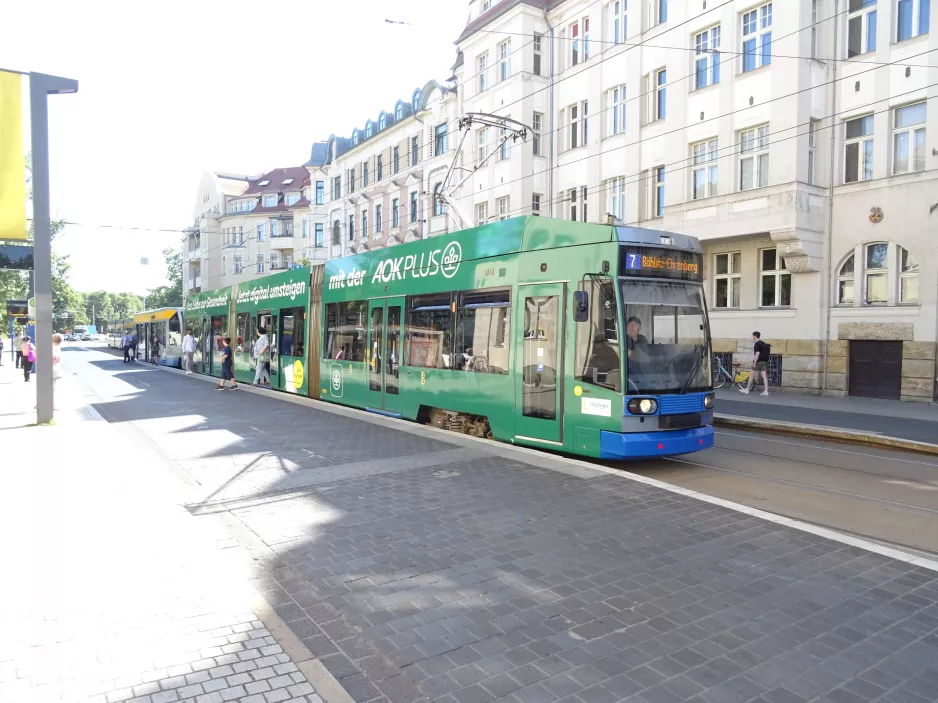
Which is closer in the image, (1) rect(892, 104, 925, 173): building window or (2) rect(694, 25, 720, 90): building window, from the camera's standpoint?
(1) rect(892, 104, 925, 173): building window

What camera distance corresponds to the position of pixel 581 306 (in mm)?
7855

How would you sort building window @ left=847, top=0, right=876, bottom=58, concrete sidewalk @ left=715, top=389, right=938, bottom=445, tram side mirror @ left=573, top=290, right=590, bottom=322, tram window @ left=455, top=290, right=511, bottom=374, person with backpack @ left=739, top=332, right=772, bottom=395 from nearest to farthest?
tram side mirror @ left=573, top=290, right=590, bottom=322 < tram window @ left=455, top=290, right=511, bottom=374 < concrete sidewalk @ left=715, top=389, right=938, bottom=445 < building window @ left=847, top=0, right=876, bottom=58 < person with backpack @ left=739, top=332, right=772, bottom=395

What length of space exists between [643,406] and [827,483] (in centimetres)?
253

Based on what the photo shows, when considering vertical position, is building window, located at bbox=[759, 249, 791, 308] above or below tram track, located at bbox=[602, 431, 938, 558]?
above

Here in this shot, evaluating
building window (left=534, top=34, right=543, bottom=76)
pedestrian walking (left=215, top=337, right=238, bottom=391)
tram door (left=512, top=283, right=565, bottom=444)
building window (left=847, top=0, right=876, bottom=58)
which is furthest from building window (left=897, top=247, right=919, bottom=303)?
pedestrian walking (left=215, top=337, right=238, bottom=391)

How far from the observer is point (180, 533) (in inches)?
218

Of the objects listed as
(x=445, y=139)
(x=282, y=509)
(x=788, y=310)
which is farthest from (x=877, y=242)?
(x=445, y=139)

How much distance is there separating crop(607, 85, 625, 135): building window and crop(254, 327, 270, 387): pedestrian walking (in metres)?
14.1

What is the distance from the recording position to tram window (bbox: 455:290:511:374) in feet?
31.4


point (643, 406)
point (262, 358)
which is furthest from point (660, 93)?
point (643, 406)

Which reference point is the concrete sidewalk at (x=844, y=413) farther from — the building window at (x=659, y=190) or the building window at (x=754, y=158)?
the building window at (x=659, y=190)

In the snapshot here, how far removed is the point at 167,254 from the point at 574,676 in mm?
104136

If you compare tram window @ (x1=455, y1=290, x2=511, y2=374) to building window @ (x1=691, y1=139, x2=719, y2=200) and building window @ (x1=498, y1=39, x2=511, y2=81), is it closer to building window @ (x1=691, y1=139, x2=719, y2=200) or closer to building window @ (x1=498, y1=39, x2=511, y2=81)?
building window @ (x1=691, y1=139, x2=719, y2=200)

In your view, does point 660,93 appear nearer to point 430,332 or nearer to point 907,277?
point 907,277
